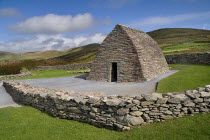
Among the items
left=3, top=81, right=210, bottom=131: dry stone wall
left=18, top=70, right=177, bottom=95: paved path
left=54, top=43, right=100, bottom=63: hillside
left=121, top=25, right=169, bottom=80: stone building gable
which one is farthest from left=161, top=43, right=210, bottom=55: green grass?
left=3, top=81, right=210, bottom=131: dry stone wall

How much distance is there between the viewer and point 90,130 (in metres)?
7.43

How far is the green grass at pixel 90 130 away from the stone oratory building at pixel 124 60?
36.7ft

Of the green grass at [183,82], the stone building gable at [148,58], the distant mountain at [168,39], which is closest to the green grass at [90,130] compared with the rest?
the green grass at [183,82]

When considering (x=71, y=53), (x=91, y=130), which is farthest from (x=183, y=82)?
Result: (x=71, y=53)

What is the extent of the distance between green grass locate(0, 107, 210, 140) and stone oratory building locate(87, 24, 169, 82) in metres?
11.2

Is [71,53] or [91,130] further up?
[71,53]

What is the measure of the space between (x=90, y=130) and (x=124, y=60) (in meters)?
12.6

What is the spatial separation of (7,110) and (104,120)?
20.8 feet

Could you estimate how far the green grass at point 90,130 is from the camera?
6191 millimetres

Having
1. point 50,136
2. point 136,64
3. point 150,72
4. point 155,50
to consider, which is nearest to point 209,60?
point 155,50

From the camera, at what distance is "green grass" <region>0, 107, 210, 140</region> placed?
6.19m

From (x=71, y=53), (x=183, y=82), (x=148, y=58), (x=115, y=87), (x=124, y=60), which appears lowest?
(x=115, y=87)

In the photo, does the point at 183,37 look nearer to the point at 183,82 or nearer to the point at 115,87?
the point at 183,82

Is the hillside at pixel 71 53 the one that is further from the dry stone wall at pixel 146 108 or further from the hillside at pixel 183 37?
the dry stone wall at pixel 146 108
